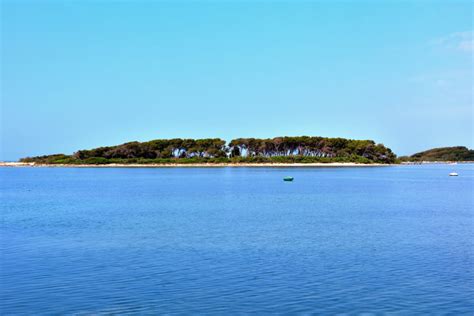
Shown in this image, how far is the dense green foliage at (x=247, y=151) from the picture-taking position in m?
171

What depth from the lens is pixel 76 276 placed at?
18984 mm

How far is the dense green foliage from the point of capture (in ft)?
561

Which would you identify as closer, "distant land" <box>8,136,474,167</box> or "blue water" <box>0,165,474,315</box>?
"blue water" <box>0,165,474,315</box>

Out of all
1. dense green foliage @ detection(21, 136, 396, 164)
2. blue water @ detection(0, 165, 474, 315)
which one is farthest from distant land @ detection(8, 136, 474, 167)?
blue water @ detection(0, 165, 474, 315)

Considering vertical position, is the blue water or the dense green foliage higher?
the dense green foliage

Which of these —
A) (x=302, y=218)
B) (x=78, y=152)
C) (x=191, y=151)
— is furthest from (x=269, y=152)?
(x=302, y=218)

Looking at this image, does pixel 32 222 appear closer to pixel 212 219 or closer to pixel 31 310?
pixel 212 219

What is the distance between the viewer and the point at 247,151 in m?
175

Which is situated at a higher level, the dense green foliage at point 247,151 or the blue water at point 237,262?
the dense green foliage at point 247,151

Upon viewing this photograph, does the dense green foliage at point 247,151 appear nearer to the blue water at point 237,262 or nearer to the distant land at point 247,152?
the distant land at point 247,152

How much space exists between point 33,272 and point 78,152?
171 m

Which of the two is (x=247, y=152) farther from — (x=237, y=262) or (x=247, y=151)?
(x=237, y=262)

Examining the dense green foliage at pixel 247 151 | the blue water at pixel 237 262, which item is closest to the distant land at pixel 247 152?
the dense green foliage at pixel 247 151

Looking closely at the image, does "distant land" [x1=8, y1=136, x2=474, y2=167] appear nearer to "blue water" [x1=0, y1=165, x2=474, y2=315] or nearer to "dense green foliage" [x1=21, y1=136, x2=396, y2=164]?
"dense green foliage" [x1=21, y1=136, x2=396, y2=164]
